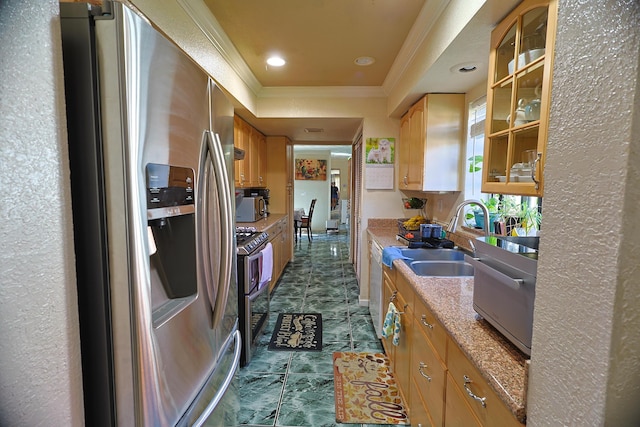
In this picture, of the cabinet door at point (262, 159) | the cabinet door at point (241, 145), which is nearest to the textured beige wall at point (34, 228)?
the cabinet door at point (241, 145)

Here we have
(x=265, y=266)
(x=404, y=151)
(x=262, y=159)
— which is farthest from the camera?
(x=262, y=159)

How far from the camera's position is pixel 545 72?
3.67 ft

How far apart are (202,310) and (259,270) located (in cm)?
159

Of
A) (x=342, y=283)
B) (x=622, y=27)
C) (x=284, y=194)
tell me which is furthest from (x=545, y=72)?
(x=284, y=194)

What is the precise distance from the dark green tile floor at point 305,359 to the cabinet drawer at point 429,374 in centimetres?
68

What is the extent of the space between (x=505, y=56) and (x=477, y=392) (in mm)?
1401

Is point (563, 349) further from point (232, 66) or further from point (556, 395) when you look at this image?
point (232, 66)

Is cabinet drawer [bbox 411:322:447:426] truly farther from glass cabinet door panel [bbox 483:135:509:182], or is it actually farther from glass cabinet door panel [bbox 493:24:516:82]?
glass cabinet door panel [bbox 493:24:516:82]

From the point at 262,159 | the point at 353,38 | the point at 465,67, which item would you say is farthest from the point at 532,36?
the point at 262,159

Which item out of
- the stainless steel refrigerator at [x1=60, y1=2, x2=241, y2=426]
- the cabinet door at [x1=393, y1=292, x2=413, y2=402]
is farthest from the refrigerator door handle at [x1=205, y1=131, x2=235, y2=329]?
the cabinet door at [x1=393, y1=292, x2=413, y2=402]

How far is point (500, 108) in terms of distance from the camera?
1479 mm

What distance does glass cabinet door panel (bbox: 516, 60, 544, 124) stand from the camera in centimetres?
125

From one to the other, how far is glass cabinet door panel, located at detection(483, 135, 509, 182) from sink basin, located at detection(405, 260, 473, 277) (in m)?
0.79

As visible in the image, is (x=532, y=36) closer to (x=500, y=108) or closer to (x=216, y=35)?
(x=500, y=108)
